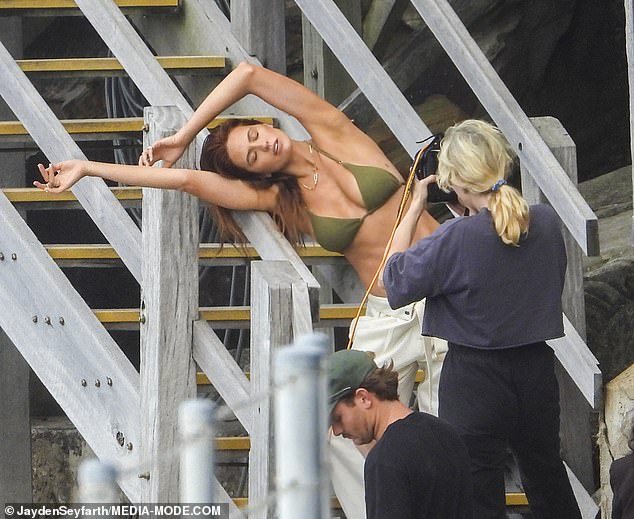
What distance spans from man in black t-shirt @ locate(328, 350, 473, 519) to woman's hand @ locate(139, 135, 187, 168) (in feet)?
2.72

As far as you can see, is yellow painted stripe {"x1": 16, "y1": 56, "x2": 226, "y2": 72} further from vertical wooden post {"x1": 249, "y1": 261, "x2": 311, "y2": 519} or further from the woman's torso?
vertical wooden post {"x1": 249, "y1": 261, "x2": 311, "y2": 519}

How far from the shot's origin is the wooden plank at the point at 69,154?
4348 mm

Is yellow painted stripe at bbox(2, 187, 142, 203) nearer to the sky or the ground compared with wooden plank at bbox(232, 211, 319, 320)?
nearer to the sky

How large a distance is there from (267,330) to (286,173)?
91 cm

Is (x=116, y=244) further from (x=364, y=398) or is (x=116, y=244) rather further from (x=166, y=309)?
(x=364, y=398)

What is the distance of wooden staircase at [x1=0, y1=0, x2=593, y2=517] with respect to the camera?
4324 millimetres

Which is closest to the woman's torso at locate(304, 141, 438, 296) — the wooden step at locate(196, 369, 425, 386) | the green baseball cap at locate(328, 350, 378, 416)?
the wooden step at locate(196, 369, 425, 386)

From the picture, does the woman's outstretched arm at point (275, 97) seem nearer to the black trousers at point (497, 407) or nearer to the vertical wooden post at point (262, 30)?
the vertical wooden post at point (262, 30)

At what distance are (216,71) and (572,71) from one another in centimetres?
410

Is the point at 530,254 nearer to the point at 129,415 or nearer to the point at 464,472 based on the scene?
the point at 464,472

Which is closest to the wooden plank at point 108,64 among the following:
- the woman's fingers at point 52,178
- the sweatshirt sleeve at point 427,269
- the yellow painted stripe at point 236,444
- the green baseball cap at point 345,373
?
the woman's fingers at point 52,178

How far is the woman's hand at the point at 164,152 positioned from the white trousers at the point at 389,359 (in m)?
0.74

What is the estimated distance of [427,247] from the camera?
371 cm

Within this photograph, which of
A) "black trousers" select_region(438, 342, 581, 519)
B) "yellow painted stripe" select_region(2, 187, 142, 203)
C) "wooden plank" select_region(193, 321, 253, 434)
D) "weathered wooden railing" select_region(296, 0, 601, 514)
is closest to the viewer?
"black trousers" select_region(438, 342, 581, 519)
